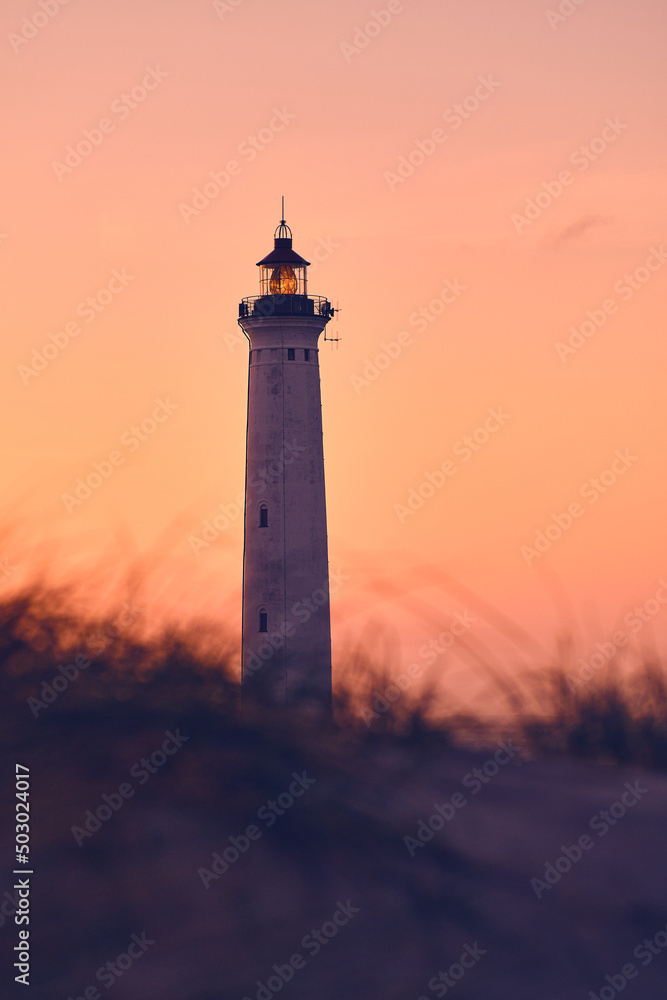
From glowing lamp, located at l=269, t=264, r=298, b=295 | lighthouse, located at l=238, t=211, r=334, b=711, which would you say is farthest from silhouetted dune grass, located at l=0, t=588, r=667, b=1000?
glowing lamp, located at l=269, t=264, r=298, b=295

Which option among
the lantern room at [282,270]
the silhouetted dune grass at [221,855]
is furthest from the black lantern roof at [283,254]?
the silhouetted dune grass at [221,855]

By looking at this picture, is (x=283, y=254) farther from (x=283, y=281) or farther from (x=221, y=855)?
(x=221, y=855)

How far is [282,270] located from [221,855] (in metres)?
28.1

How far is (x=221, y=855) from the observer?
27.1 ft

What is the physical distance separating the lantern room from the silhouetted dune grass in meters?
26.5

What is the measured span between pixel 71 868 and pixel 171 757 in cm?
90

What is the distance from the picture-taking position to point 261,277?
35.4 metres

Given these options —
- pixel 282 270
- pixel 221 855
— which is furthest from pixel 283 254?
pixel 221 855

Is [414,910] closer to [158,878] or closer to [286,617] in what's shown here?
[158,878]

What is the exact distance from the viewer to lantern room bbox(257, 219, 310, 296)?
115 ft

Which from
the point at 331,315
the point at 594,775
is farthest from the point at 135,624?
the point at 331,315

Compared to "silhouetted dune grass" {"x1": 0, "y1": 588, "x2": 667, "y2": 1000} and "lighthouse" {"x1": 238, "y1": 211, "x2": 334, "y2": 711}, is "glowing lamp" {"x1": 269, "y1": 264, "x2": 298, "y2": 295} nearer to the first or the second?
"lighthouse" {"x1": 238, "y1": 211, "x2": 334, "y2": 711}

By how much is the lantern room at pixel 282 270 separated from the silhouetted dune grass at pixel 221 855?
2650cm

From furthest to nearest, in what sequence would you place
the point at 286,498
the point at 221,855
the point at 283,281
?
the point at 283,281 < the point at 286,498 < the point at 221,855
